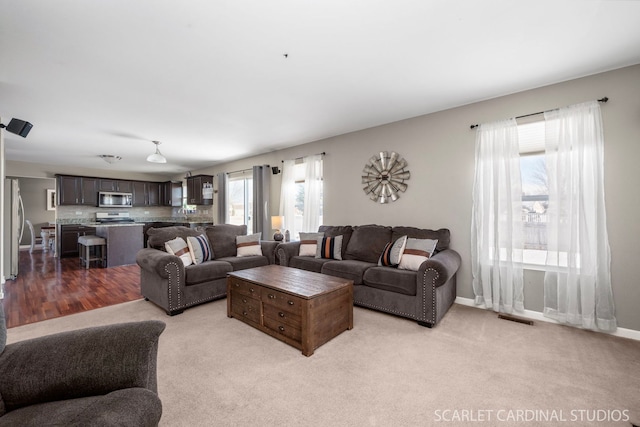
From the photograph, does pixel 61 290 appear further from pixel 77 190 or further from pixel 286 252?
pixel 77 190

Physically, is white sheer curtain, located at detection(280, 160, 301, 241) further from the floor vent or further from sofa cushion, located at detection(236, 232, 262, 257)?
the floor vent

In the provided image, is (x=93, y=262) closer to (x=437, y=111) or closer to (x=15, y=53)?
(x=15, y=53)

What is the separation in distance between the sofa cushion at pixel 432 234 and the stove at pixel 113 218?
8.43 m

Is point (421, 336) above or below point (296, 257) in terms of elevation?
below

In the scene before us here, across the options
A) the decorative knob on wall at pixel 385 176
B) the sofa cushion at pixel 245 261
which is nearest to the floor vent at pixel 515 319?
the decorative knob on wall at pixel 385 176

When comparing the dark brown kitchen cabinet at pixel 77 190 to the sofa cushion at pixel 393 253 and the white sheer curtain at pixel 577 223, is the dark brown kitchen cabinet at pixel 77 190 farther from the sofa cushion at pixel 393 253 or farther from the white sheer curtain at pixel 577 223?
the white sheer curtain at pixel 577 223

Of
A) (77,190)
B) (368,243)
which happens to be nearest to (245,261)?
(368,243)

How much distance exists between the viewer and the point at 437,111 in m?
3.68

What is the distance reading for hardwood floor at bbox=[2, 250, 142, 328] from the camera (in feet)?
10.7

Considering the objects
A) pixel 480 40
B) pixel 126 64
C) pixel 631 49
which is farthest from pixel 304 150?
pixel 631 49

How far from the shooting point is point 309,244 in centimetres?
420

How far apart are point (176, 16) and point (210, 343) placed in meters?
2.62

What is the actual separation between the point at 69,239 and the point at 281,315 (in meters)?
7.68

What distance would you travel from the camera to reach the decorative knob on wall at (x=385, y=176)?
4.01 m
